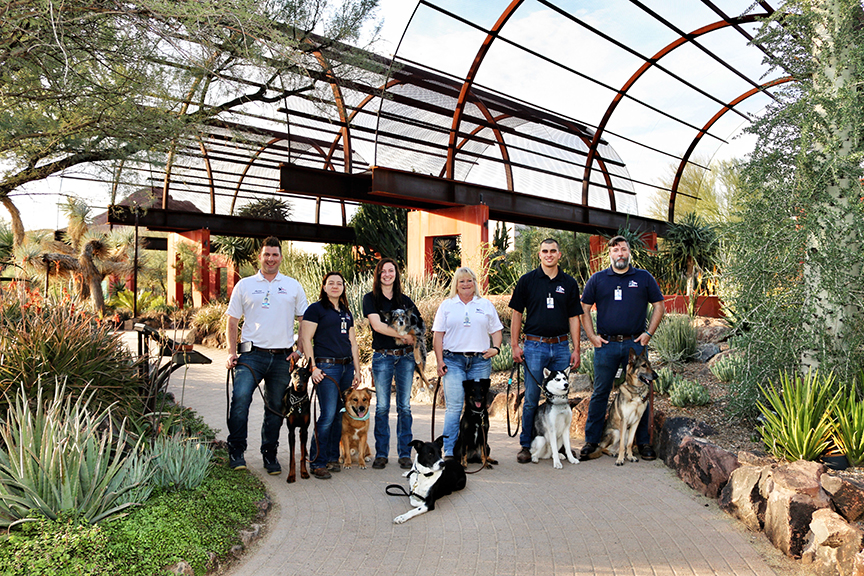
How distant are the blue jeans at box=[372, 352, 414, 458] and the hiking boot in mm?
2226

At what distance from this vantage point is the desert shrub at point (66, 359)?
4.52 metres

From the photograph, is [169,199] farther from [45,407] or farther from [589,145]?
[45,407]

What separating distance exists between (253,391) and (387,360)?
3.89 feet

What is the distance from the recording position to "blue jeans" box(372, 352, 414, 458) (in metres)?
5.29

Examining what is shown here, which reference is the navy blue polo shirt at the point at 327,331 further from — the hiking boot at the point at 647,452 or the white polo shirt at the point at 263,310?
the hiking boot at the point at 647,452

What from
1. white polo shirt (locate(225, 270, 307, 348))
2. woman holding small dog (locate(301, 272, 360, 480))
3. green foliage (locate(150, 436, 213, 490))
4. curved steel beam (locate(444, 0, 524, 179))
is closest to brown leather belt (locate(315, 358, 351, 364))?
woman holding small dog (locate(301, 272, 360, 480))

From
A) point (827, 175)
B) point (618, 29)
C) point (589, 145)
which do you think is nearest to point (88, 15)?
point (827, 175)

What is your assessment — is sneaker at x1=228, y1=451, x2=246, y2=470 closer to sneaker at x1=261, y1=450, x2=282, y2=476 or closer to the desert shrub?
sneaker at x1=261, y1=450, x2=282, y2=476

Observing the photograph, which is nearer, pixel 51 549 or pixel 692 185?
pixel 51 549

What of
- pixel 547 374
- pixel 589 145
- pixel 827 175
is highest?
pixel 589 145

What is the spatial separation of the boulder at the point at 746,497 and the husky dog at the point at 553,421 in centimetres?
145

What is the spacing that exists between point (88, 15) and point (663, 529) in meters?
5.16

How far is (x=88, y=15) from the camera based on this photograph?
3.91 m

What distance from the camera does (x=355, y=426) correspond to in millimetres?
5305
